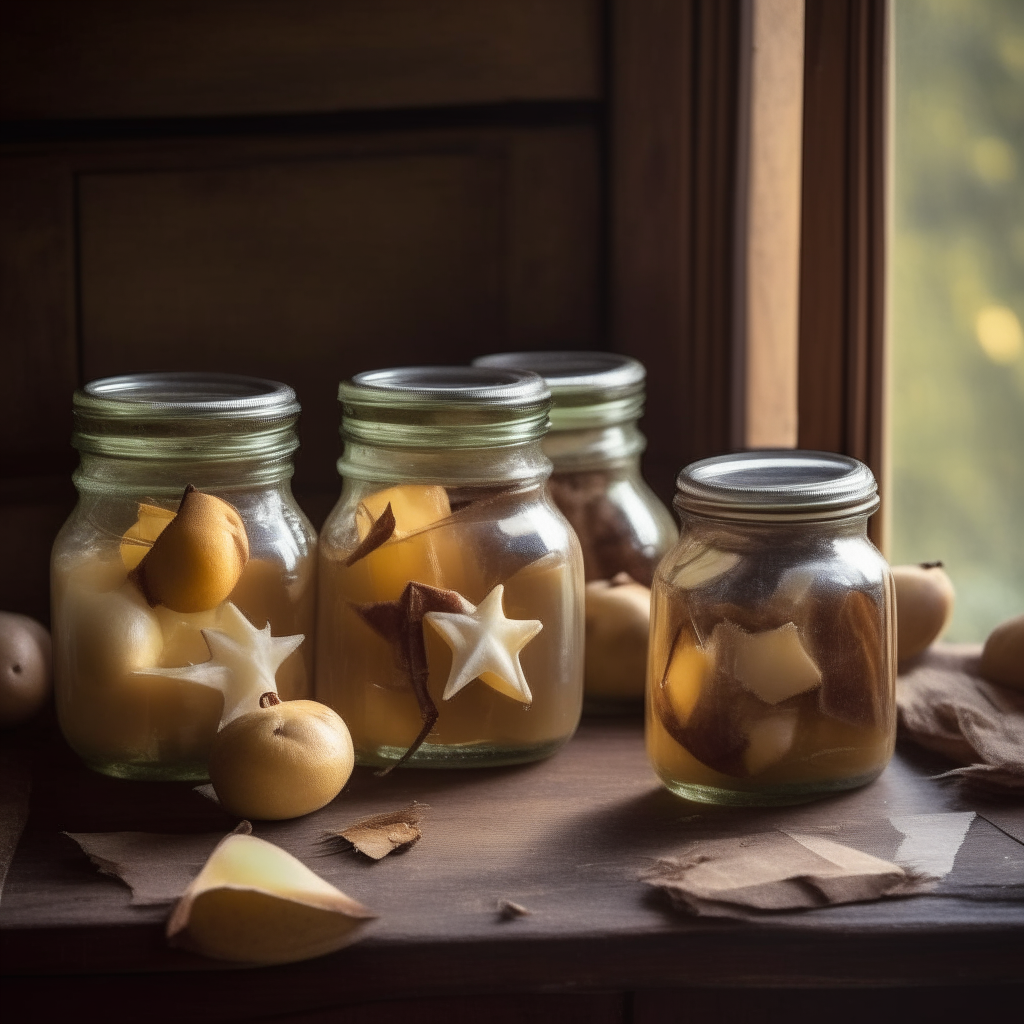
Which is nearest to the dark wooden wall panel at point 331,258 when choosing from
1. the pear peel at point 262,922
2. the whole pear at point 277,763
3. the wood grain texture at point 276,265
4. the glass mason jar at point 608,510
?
the wood grain texture at point 276,265

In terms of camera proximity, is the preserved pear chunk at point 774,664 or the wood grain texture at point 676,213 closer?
the preserved pear chunk at point 774,664

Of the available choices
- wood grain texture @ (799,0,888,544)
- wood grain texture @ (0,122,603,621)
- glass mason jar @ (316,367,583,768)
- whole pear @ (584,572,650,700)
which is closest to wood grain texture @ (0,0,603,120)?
wood grain texture @ (0,122,603,621)

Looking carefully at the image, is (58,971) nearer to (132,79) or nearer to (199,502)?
(199,502)

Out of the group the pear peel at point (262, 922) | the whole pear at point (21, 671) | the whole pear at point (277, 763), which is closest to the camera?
the pear peel at point (262, 922)

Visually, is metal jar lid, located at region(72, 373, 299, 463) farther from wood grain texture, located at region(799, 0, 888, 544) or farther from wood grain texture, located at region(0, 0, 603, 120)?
wood grain texture, located at region(799, 0, 888, 544)

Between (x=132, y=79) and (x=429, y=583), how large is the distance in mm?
458

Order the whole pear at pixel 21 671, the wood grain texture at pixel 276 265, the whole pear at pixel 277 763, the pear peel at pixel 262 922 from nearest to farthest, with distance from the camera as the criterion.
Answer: the pear peel at pixel 262 922
the whole pear at pixel 277 763
the whole pear at pixel 21 671
the wood grain texture at pixel 276 265

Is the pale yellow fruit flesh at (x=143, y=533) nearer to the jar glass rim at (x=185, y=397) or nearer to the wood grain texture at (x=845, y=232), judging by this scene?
the jar glass rim at (x=185, y=397)

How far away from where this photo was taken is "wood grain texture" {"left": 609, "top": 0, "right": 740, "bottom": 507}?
3.35ft

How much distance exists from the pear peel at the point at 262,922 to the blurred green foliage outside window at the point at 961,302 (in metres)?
0.61

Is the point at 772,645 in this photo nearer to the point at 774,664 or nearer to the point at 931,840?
the point at 774,664

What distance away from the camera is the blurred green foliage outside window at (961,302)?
1022mm

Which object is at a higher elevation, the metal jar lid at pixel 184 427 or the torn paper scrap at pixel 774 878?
the metal jar lid at pixel 184 427

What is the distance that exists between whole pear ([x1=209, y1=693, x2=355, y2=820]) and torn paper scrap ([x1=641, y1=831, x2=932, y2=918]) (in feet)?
0.62
